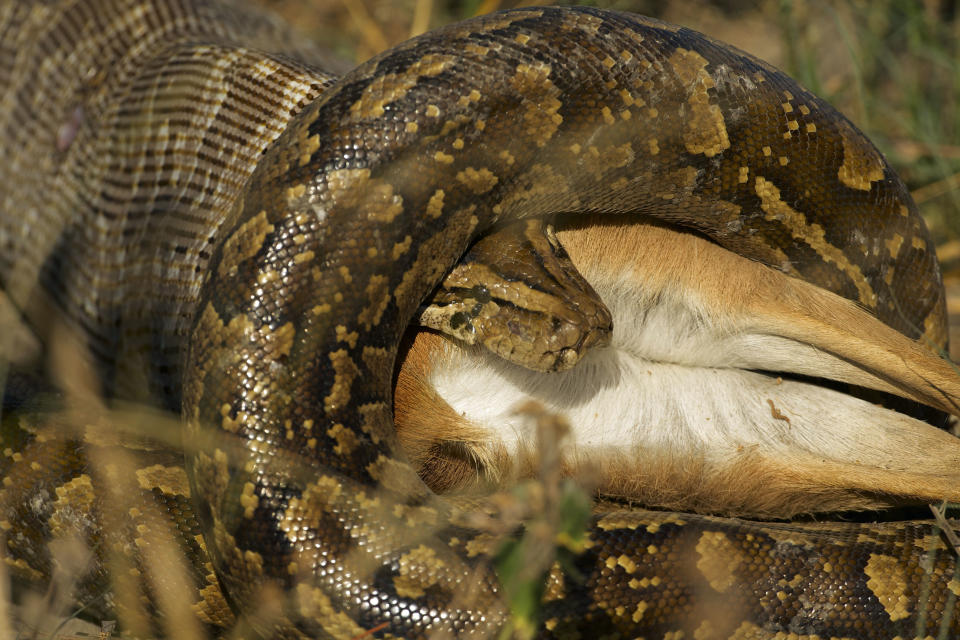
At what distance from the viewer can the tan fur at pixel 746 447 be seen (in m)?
3.31

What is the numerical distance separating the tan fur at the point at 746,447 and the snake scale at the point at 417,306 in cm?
16

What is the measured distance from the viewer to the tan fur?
3.31 meters

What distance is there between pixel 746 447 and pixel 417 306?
130 cm

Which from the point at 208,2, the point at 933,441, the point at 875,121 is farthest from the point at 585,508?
the point at 875,121

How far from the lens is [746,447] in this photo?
3.42 m

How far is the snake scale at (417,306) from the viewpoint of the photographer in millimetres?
2682

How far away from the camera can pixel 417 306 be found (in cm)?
306

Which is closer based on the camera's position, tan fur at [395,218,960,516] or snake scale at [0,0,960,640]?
snake scale at [0,0,960,640]

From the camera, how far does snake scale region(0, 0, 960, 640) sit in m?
2.68

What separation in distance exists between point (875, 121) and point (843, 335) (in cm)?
364

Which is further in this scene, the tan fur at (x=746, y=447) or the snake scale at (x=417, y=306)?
the tan fur at (x=746, y=447)

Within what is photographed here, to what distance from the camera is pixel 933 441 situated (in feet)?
11.3

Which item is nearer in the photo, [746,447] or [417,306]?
[417,306]

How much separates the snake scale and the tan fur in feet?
0.53
